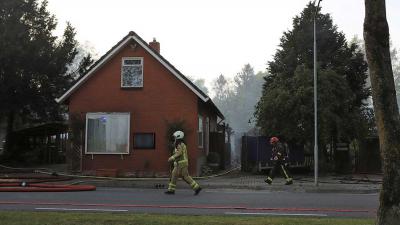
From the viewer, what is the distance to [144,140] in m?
24.1

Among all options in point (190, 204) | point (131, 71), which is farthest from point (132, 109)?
point (190, 204)

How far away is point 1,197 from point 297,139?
14188 mm

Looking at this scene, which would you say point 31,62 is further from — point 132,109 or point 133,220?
point 133,220

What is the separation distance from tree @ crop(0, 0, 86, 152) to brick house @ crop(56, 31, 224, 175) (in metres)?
5.51

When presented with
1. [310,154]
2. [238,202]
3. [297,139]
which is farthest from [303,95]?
[238,202]

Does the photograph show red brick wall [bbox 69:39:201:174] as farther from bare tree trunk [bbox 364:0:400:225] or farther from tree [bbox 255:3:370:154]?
bare tree trunk [bbox 364:0:400:225]

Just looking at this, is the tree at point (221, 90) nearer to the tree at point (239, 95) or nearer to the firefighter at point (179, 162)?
the tree at point (239, 95)

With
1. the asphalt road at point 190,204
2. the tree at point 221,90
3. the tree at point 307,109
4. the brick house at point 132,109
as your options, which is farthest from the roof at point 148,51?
the tree at point 221,90

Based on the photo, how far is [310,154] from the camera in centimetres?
2683

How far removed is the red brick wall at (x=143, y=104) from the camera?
23953mm

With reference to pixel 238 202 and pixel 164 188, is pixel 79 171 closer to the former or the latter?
pixel 164 188

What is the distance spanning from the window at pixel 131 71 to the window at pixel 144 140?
223 centimetres

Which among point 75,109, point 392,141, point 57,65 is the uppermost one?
point 57,65

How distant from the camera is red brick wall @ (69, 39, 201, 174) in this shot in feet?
78.6
